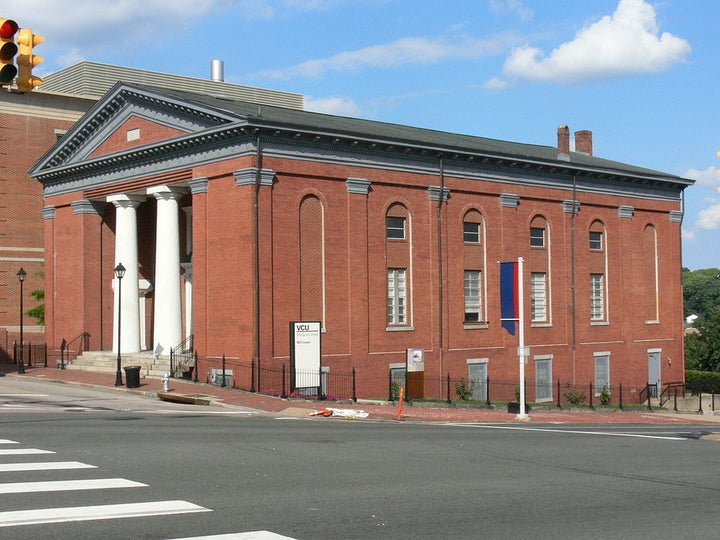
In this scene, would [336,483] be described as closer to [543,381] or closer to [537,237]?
A: [543,381]

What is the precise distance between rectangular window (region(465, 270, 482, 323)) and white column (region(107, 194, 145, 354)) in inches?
619

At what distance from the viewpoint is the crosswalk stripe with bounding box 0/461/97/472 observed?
1471 centimetres

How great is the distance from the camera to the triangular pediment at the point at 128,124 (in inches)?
1612

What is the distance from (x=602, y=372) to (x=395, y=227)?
16.9m

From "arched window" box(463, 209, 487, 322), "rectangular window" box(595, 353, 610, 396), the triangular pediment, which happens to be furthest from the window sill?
the triangular pediment

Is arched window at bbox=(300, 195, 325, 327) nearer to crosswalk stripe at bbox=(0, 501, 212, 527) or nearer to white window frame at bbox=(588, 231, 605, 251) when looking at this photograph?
white window frame at bbox=(588, 231, 605, 251)

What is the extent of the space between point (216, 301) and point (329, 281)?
15.8 feet

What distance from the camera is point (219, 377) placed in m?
39.1

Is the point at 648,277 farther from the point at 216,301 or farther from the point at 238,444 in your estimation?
the point at 238,444

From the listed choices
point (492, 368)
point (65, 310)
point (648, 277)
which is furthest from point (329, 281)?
point (648, 277)

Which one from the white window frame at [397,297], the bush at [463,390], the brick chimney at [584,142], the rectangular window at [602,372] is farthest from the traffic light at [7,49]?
the brick chimney at [584,142]

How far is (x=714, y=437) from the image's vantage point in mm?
27516

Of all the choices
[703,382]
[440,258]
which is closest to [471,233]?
[440,258]

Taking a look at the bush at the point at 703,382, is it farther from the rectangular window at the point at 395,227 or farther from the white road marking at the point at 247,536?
the white road marking at the point at 247,536
